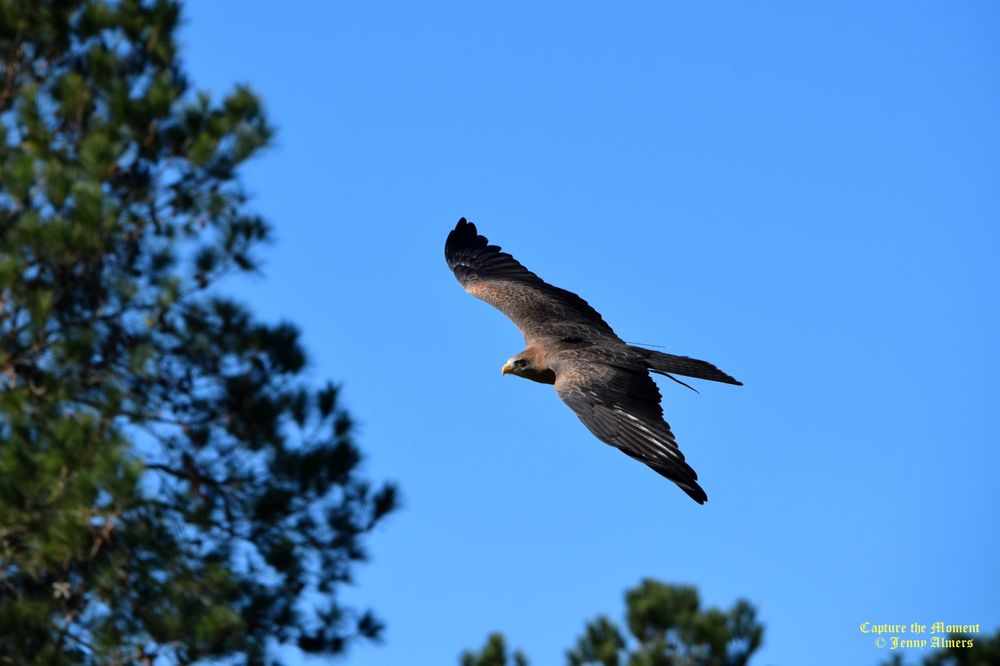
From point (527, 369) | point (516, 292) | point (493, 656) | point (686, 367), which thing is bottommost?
point (493, 656)

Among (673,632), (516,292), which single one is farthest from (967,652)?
(516,292)

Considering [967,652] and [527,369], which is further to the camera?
[527,369]

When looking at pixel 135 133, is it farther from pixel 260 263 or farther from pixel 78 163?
pixel 260 263

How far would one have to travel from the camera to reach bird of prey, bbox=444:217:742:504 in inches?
311

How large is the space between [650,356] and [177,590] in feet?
11.1

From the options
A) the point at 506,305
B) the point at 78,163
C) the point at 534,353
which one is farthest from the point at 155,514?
the point at 506,305

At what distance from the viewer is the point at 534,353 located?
9984 mm

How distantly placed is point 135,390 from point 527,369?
2.86 m

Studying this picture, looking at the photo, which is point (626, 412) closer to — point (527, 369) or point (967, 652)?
point (527, 369)

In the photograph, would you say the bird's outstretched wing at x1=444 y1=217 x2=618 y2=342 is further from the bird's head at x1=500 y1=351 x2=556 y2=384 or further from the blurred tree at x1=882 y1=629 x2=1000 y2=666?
the blurred tree at x1=882 y1=629 x2=1000 y2=666

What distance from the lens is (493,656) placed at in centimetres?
823

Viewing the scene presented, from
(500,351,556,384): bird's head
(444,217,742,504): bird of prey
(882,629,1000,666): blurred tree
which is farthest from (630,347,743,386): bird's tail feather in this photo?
(882,629,1000,666): blurred tree

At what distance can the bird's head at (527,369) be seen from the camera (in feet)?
32.6

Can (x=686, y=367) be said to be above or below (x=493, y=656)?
above
